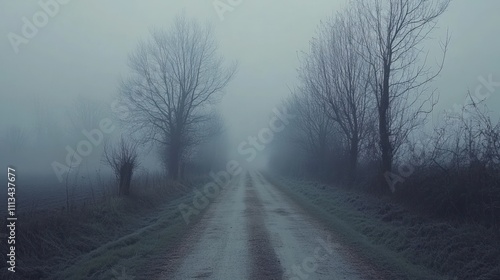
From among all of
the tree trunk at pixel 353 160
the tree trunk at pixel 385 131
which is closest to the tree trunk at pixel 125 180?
the tree trunk at pixel 385 131

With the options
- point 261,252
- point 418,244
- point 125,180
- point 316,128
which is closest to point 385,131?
point 418,244

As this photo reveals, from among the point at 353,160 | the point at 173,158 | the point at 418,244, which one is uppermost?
the point at 173,158

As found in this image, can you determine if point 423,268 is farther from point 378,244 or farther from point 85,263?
point 85,263

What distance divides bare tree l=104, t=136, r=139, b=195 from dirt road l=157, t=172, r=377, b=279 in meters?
6.21

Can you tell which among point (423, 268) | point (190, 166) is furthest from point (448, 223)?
point (190, 166)

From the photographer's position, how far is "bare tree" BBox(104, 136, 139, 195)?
21.1m

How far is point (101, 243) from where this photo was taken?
13.1 meters

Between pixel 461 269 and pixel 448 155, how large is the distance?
6220 mm

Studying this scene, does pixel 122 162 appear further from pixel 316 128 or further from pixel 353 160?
pixel 316 128

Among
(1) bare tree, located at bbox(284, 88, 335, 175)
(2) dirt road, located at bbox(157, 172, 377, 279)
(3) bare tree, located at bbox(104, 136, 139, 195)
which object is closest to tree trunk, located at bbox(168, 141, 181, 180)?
(1) bare tree, located at bbox(284, 88, 335, 175)

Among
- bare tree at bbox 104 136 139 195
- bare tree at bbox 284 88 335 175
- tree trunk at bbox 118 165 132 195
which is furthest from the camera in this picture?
bare tree at bbox 284 88 335 175

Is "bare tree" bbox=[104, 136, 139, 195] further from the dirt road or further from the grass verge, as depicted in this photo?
the grass verge

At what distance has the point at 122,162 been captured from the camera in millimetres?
21547

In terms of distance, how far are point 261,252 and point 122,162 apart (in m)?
12.8
